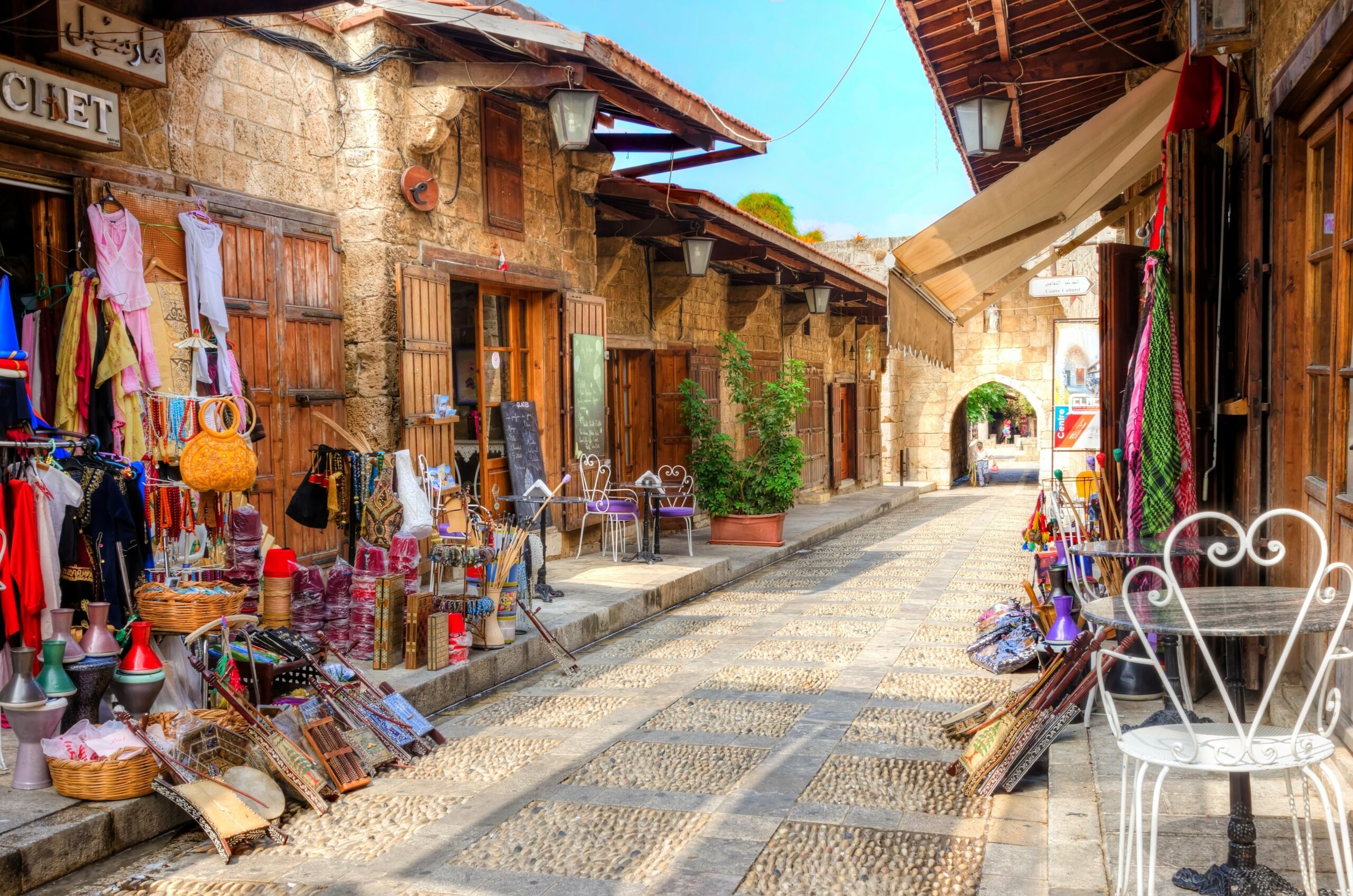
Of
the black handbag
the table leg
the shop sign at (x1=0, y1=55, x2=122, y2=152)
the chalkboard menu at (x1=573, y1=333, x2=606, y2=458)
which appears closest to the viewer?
the table leg

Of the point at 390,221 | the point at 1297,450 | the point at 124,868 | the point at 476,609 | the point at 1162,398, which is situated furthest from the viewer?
the point at 390,221

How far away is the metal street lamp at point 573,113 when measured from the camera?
26.6 ft

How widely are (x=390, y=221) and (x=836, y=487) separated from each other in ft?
41.3

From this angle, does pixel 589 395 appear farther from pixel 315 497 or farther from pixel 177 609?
pixel 177 609

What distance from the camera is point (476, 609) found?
6496 mm

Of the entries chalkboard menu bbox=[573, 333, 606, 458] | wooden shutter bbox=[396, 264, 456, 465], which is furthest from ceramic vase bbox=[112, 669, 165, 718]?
chalkboard menu bbox=[573, 333, 606, 458]

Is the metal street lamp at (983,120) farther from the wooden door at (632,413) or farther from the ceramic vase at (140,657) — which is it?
the ceramic vase at (140,657)

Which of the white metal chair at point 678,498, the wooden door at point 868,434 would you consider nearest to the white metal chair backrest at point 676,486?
the white metal chair at point 678,498

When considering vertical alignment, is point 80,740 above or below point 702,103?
below

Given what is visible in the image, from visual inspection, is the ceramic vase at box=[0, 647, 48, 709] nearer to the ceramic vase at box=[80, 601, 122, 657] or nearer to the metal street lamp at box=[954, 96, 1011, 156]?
the ceramic vase at box=[80, 601, 122, 657]

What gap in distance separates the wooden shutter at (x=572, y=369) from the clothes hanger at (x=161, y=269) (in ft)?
13.6

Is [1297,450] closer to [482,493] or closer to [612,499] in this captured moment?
[482,493]

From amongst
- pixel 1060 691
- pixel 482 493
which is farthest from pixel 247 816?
pixel 482 493

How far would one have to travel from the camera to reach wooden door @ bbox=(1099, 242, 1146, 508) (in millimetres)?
5691
